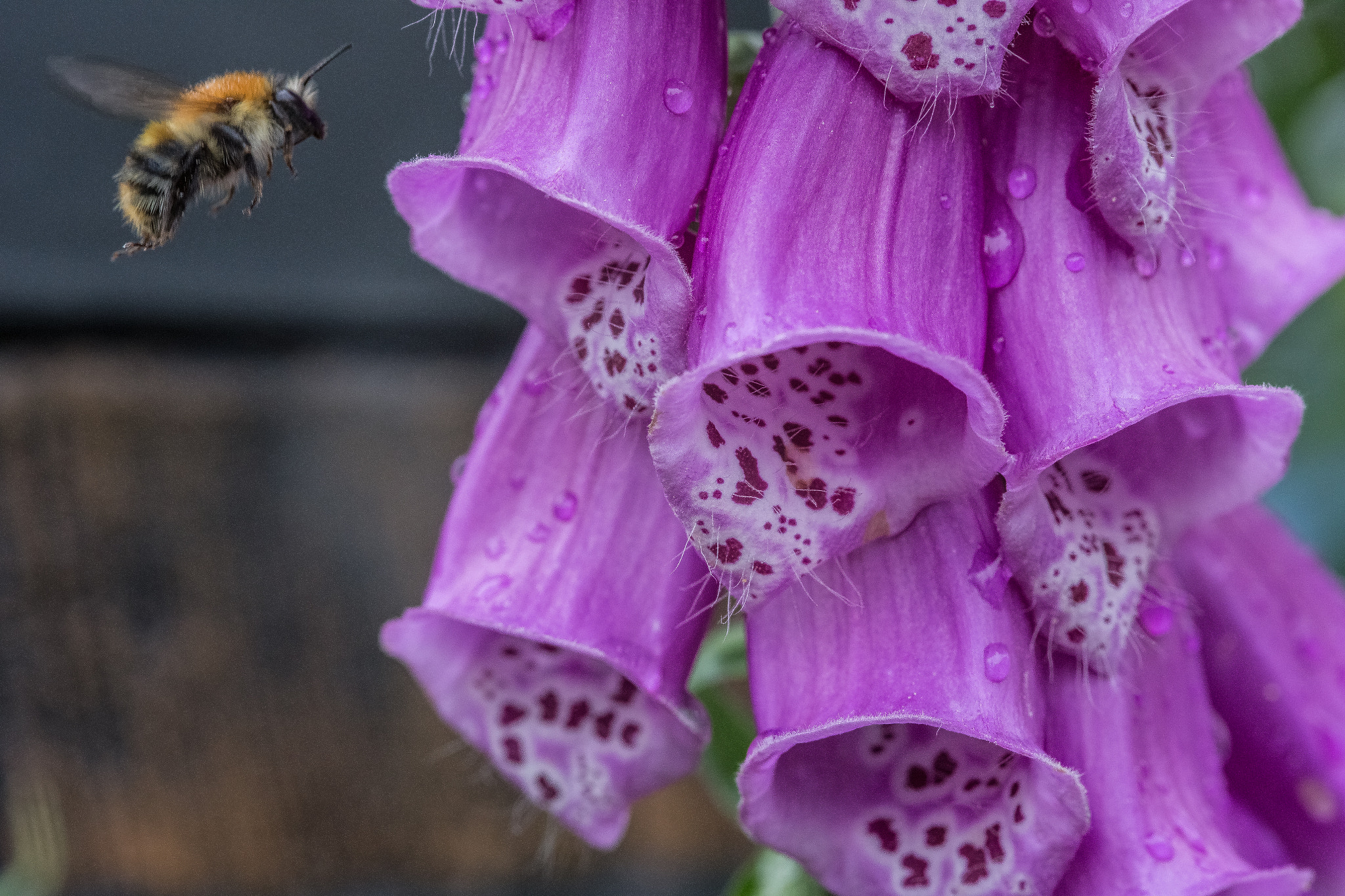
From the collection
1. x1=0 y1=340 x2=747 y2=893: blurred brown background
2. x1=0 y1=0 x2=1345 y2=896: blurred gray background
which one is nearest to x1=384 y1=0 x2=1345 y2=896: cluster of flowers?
x1=0 y1=0 x2=1345 y2=896: blurred gray background

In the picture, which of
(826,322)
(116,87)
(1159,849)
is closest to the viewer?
(826,322)

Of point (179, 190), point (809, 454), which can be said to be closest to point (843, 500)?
point (809, 454)

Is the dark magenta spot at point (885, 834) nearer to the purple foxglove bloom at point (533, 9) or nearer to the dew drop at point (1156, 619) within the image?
the dew drop at point (1156, 619)

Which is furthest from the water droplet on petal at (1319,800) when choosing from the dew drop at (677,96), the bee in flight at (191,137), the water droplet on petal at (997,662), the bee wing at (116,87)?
the bee wing at (116,87)

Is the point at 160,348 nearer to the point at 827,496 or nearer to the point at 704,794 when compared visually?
the point at 704,794

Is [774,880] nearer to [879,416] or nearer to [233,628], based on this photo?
[879,416]

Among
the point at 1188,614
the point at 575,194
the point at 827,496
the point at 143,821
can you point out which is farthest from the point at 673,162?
the point at 143,821
